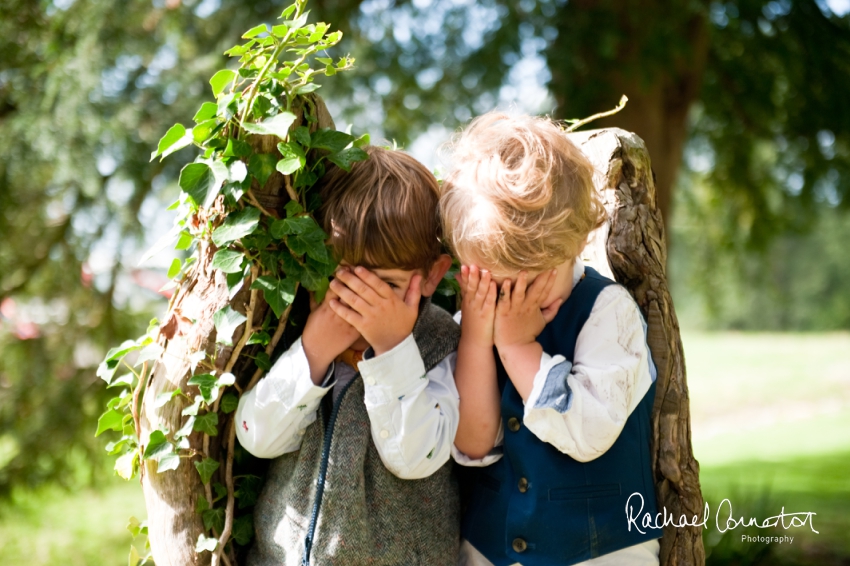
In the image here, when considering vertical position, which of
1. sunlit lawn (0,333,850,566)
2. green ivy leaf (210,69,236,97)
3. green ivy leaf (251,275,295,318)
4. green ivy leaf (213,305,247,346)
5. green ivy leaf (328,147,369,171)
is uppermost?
green ivy leaf (210,69,236,97)

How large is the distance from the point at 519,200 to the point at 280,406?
0.73 metres

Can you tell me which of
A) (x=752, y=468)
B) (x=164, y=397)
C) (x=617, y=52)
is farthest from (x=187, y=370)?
(x=752, y=468)

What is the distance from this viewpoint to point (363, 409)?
5.88 feet

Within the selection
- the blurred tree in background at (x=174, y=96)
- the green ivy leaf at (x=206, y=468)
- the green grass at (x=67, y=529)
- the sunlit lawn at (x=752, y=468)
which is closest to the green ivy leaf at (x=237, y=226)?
the green ivy leaf at (x=206, y=468)

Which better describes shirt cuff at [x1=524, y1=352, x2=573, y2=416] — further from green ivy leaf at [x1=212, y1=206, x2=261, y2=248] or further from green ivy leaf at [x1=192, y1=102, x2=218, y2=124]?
green ivy leaf at [x1=192, y1=102, x2=218, y2=124]

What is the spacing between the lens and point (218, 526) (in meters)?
1.83

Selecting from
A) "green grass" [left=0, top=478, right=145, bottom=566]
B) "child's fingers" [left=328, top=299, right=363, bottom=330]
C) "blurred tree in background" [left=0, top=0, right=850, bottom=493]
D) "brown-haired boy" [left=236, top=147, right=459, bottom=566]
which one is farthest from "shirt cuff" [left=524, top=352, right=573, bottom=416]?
"green grass" [left=0, top=478, right=145, bottom=566]

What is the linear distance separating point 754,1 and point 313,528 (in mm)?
4194

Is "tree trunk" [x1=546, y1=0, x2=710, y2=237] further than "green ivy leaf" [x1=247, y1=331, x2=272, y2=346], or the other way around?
"tree trunk" [x1=546, y1=0, x2=710, y2=237]

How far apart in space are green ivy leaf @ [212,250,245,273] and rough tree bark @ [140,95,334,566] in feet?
0.28

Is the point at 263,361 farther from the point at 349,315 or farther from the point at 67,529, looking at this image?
the point at 67,529

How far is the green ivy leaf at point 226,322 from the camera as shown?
1.70 m

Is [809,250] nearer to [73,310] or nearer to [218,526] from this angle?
[73,310]

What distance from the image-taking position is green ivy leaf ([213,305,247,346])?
170 cm
